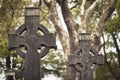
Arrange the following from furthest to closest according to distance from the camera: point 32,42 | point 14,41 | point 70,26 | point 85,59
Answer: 1. point 70,26
2. point 85,59
3. point 14,41
4. point 32,42

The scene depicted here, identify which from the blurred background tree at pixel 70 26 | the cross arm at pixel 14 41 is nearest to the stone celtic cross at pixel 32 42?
the cross arm at pixel 14 41

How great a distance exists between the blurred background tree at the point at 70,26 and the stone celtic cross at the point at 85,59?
5327 millimetres

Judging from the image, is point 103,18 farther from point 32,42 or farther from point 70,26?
point 32,42

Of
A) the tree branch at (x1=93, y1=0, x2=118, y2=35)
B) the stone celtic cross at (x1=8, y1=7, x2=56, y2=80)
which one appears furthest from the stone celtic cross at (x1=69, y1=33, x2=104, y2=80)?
the tree branch at (x1=93, y1=0, x2=118, y2=35)

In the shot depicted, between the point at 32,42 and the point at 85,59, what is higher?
the point at 32,42

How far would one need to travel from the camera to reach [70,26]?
61.1ft

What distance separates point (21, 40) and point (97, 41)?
30.6 ft

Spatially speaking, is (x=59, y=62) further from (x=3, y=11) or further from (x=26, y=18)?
(x=26, y=18)

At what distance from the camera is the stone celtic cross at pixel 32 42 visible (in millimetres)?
9117

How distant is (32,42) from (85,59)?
3163mm

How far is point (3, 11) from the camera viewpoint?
21859mm

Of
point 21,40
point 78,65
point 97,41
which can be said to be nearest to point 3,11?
point 97,41

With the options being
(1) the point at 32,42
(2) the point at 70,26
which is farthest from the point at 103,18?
(1) the point at 32,42

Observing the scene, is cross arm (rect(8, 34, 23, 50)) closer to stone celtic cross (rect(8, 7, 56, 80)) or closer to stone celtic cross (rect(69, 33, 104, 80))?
stone celtic cross (rect(8, 7, 56, 80))
